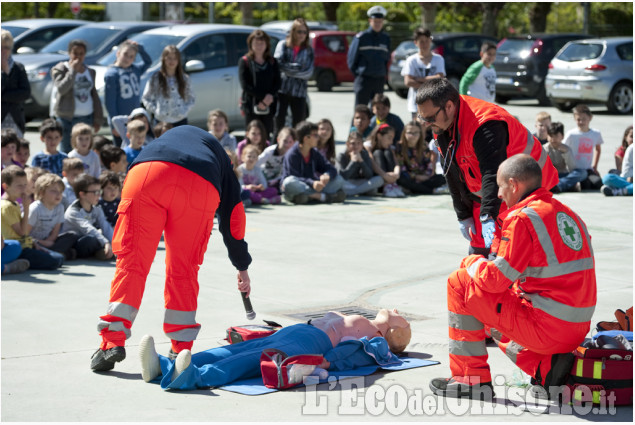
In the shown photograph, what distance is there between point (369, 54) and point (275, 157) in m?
3.23

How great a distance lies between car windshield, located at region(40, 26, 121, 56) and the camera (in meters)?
19.5

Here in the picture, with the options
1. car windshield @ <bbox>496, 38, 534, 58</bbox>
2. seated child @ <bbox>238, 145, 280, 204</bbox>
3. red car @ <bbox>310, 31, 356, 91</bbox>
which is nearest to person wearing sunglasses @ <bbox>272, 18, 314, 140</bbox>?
seated child @ <bbox>238, 145, 280, 204</bbox>

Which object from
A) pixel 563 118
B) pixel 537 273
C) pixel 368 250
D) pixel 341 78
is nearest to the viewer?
pixel 537 273

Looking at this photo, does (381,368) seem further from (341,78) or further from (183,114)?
(341,78)

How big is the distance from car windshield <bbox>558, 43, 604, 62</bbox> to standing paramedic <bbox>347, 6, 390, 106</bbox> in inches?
388

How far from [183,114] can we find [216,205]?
25.8 feet

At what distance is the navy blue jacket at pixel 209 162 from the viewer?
5750 mm

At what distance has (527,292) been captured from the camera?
528 cm

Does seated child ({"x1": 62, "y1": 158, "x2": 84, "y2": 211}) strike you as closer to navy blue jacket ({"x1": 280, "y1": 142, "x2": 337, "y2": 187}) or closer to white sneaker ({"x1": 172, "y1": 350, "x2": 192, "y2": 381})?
navy blue jacket ({"x1": 280, "y1": 142, "x2": 337, "y2": 187})

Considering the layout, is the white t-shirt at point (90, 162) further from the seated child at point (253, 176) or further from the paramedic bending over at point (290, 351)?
the paramedic bending over at point (290, 351)

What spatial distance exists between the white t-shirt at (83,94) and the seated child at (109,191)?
3764 millimetres

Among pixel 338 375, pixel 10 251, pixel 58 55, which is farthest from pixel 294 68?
pixel 338 375

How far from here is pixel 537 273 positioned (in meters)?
5.17

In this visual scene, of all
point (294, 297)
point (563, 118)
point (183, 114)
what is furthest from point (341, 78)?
point (294, 297)
